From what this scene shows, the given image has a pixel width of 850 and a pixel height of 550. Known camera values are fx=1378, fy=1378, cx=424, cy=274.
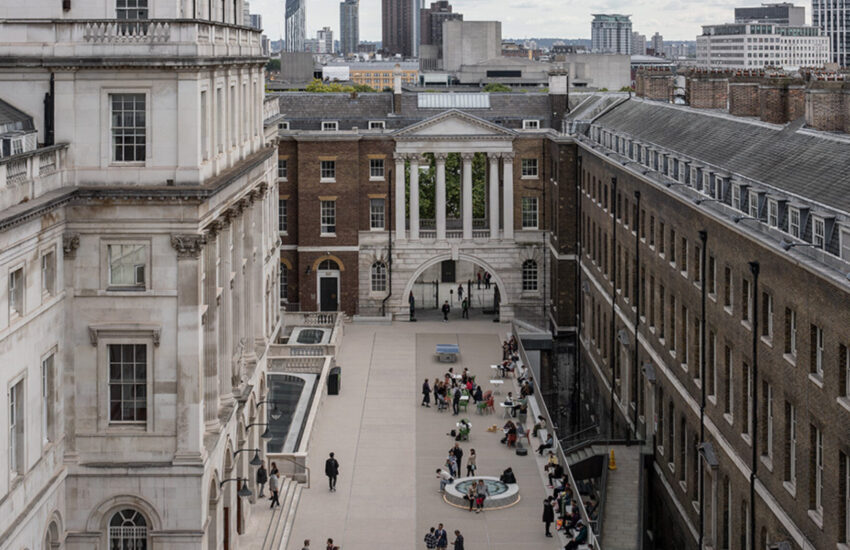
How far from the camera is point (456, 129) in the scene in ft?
299

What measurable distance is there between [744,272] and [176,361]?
58.2 ft

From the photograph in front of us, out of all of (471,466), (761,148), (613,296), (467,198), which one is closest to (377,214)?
(467,198)

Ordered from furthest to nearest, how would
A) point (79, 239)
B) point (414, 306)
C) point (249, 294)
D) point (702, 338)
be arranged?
point (414, 306) → point (249, 294) → point (702, 338) → point (79, 239)

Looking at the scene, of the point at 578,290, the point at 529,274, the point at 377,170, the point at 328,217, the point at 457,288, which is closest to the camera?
the point at 578,290

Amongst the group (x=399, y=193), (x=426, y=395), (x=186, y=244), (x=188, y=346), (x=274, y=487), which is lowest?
(x=274, y=487)

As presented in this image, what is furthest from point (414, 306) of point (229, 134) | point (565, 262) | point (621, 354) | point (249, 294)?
point (229, 134)

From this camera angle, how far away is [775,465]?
39.4 meters

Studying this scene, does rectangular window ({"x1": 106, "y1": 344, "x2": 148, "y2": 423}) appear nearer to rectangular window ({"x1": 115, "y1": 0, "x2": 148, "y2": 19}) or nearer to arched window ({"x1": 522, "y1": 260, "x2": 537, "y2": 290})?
rectangular window ({"x1": 115, "y1": 0, "x2": 148, "y2": 19})

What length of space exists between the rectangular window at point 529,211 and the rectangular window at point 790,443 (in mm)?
54489

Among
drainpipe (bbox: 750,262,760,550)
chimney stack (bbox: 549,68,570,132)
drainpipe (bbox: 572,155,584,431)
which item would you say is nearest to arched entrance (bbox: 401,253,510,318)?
drainpipe (bbox: 572,155,584,431)

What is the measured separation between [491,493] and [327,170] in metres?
41.7

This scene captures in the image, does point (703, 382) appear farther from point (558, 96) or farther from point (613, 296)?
point (558, 96)

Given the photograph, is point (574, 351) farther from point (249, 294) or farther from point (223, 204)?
point (223, 204)

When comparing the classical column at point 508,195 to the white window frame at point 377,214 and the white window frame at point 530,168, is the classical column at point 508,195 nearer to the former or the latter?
the white window frame at point 530,168
